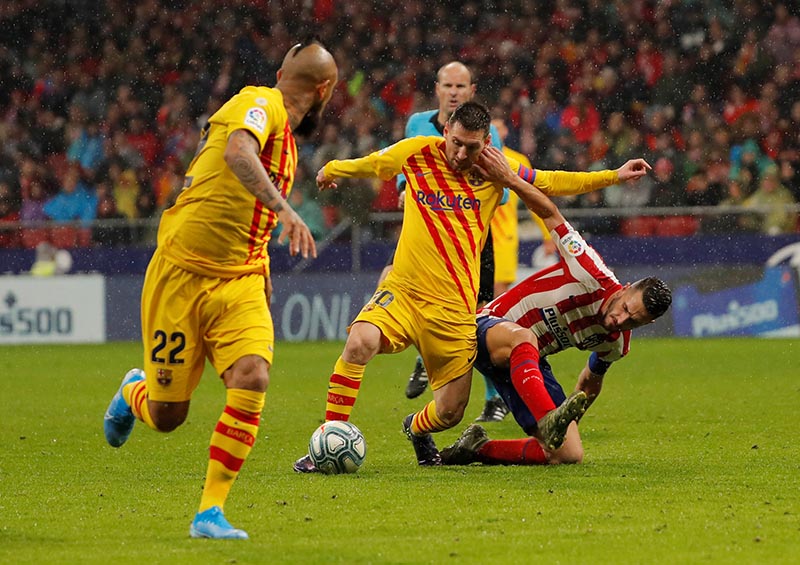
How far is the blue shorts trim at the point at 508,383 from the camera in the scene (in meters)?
7.20

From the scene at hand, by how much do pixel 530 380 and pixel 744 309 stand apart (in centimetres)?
1088

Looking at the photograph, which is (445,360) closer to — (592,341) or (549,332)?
(549,332)

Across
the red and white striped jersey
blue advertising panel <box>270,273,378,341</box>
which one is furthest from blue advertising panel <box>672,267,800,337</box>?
the red and white striped jersey

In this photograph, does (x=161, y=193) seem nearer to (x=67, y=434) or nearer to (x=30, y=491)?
(x=67, y=434)

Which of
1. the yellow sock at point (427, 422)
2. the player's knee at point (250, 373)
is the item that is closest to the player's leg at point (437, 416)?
the yellow sock at point (427, 422)

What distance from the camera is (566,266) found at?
755 cm

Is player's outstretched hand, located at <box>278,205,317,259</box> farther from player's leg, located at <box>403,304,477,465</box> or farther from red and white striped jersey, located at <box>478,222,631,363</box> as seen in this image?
red and white striped jersey, located at <box>478,222,631,363</box>

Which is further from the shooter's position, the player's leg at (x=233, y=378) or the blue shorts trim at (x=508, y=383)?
the blue shorts trim at (x=508, y=383)

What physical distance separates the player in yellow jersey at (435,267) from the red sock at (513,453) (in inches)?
10.3

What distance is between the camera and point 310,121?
5.64m

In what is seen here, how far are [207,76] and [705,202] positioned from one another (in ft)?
26.6

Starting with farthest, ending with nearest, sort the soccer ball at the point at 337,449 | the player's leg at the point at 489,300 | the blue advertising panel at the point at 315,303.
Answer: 1. the blue advertising panel at the point at 315,303
2. the player's leg at the point at 489,300
3. the soccer ball at the point at 337,449

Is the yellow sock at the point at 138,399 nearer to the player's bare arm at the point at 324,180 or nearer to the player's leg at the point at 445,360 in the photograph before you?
the player's bare arm at the point at 324,180

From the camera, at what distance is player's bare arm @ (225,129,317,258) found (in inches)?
187
